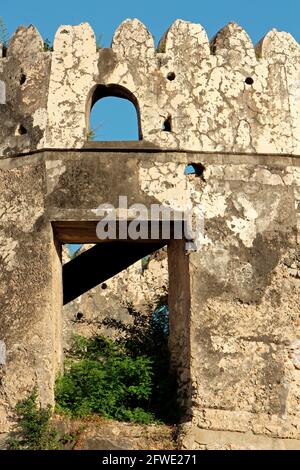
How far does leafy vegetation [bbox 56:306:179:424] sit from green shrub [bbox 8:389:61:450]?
1.11 ft

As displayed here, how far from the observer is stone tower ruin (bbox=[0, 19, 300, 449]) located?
10406mm

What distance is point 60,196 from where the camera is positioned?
10820 mm

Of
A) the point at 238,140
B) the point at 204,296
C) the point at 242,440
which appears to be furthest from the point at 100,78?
the point at 242,440

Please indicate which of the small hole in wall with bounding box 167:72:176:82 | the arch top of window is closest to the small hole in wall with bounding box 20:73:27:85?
the arch top of window

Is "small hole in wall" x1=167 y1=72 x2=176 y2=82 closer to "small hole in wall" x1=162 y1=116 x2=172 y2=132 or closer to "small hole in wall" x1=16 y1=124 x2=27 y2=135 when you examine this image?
"small hole in wall" x1=162 y1=116 x2=172 y2=132

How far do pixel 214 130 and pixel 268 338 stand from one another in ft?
6.96

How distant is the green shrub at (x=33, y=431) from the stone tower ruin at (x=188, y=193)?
15cm

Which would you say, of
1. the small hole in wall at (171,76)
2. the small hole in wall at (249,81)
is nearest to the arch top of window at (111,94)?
the small hole in wall at (171,76)

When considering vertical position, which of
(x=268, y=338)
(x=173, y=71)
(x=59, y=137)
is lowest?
(x=268, y=338)

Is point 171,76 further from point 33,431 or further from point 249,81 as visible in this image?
point 33,431

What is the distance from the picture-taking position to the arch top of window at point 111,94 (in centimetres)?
1117

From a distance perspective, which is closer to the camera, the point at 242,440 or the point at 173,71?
the point at 242,440

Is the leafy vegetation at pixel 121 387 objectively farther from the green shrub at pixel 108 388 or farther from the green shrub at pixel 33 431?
the green shrub at pixel 33 431

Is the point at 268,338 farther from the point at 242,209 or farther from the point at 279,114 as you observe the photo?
the point at 279,114
